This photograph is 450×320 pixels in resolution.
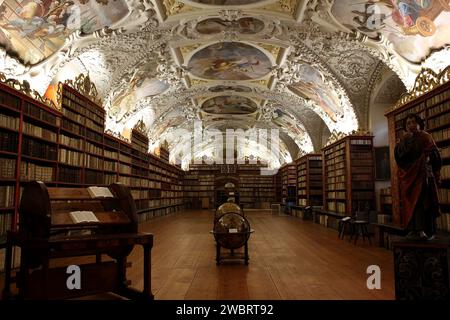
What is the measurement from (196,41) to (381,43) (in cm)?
619

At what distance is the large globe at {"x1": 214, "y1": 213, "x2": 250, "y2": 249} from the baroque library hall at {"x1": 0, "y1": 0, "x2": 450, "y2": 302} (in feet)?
0.09

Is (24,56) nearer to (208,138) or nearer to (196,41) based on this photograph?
(196,41)

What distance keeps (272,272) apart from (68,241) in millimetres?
3628

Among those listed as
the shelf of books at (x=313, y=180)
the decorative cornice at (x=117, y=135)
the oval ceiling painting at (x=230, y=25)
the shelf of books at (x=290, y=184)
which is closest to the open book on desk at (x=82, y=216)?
the oval ceiling painting at (x=230, y=25)

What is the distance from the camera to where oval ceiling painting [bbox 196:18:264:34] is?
1137cm

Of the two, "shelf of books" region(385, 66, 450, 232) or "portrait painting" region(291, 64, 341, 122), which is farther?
"portrait painting" region(291, 64, 341, 122)

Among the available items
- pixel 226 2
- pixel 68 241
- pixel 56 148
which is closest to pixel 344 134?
pixel 226 2

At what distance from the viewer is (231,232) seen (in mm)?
6766

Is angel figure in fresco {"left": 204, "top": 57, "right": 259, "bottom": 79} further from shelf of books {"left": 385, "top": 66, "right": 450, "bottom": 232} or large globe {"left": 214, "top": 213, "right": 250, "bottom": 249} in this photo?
large globe {"left": 214, "top": 213, "right": 250, "bottom": 249}

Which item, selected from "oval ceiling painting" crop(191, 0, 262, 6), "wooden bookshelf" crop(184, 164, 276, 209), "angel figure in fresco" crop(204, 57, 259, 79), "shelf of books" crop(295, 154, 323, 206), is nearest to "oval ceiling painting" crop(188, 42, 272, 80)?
"angel figure in fresco" crop(204, 57, 259, 79)

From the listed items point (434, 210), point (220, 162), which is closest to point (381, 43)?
point (434, 210)

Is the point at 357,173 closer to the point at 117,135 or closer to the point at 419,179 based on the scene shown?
the point at 419,179

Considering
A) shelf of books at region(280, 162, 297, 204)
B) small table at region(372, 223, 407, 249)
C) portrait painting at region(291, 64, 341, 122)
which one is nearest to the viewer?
small table at region(372, 223, 407, 249)

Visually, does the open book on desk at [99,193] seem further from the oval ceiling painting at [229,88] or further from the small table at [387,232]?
the oval ceiling painting at [229,88]
